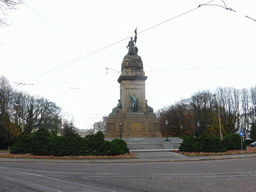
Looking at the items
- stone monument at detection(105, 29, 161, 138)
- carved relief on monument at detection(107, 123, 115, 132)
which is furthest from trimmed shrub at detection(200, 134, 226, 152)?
carved relief on monument at detection(107, 123, 115, 132)

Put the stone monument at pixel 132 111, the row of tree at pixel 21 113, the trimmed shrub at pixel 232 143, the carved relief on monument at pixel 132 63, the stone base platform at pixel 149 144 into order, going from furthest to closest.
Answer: the row of tree at pixel 21 113 < the carved relief on monument at pixel 132 63 < the stone monument at pixel 132 111 < the stone base platform at pixel 149 144 < the trimmed shrub at pixel 232 143

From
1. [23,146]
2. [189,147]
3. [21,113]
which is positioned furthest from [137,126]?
[21,113]

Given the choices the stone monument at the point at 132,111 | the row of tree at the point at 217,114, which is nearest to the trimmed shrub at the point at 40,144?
the stone monument at the point at 132,111

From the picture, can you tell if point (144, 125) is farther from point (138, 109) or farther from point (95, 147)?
point (95, 147)

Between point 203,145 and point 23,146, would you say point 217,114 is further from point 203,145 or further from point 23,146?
point 23,146

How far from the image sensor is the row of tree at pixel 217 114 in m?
59.0

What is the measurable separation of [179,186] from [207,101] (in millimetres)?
58271

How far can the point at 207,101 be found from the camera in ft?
210

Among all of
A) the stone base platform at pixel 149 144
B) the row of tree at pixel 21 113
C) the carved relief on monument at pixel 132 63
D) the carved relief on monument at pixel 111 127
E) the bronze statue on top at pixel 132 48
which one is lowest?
the stone base platform at pixel 149 144

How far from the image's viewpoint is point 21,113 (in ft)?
175

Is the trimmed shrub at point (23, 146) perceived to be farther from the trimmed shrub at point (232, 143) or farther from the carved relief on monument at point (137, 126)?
the trimmed shrub at point (232, 143)

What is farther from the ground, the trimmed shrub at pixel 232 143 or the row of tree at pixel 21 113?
the row of tree at pixel 21 113

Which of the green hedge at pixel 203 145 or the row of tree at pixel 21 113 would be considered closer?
the green hedge at pixel 203 145

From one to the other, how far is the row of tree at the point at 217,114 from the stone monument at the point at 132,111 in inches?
961
